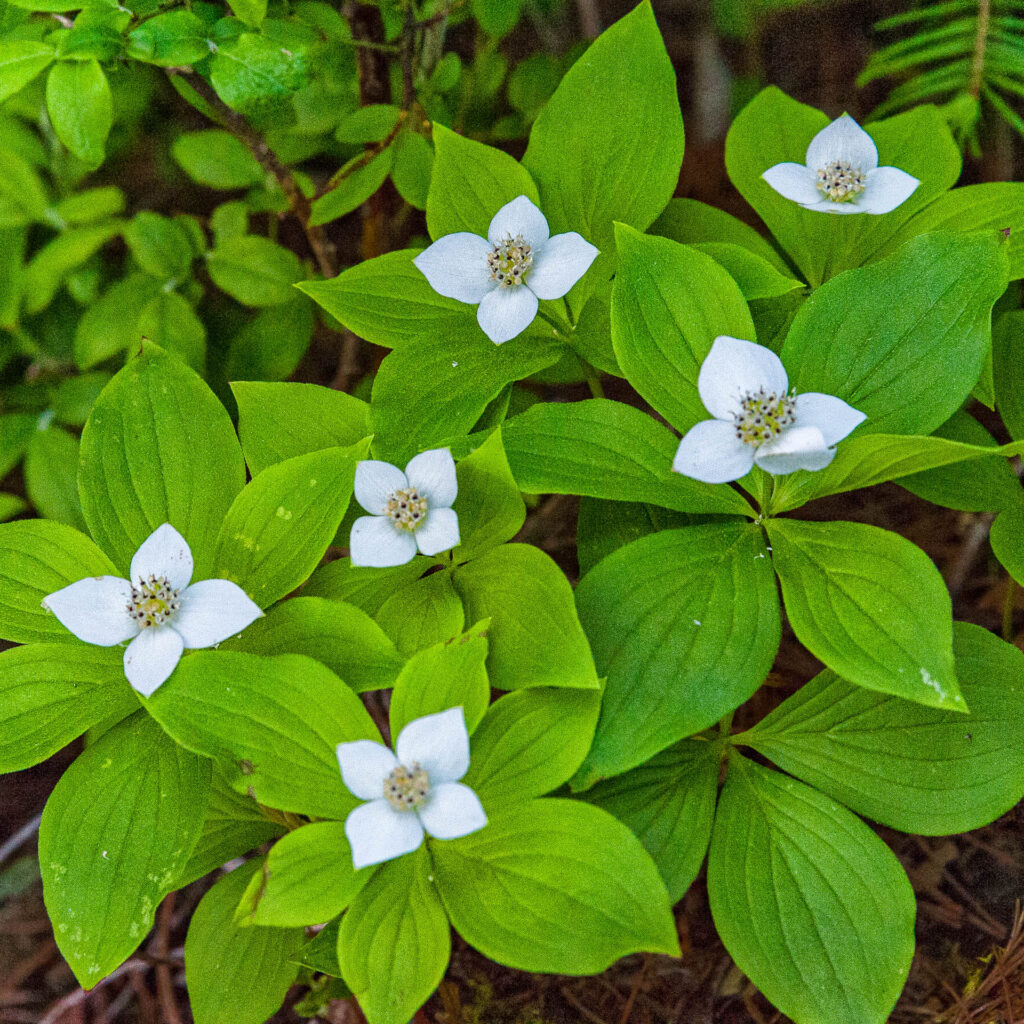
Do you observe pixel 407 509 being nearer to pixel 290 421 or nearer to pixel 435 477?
pixel 435 477

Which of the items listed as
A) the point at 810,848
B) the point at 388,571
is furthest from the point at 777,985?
the point at 388,571

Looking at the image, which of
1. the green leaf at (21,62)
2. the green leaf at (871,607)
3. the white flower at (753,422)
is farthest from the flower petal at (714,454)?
the green leaf at (21,62)

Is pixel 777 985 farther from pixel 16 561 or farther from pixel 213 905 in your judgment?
pixel 16 561

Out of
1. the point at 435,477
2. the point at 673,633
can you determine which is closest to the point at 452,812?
the point at 673,633

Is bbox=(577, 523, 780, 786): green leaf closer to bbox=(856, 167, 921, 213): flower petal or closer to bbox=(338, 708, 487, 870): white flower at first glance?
bbox=(338, 708, 487, 870): white flower

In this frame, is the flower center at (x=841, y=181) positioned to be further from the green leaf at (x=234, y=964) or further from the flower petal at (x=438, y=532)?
the green leaf at (x=234, y=964)
